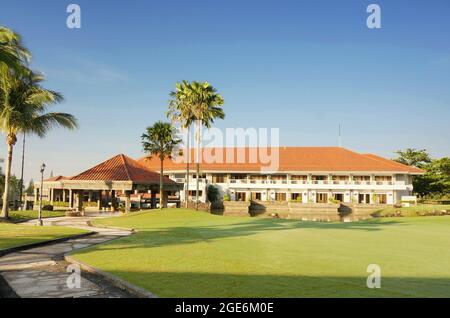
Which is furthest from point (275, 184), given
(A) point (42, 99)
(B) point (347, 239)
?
(B) point (347, 239)

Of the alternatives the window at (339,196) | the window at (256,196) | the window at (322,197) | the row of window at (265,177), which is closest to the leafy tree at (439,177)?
the row of window at (265,177)

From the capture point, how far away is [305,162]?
65.1 meters

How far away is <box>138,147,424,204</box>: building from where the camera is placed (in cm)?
6091

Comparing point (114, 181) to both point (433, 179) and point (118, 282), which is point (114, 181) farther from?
point (433, 179)

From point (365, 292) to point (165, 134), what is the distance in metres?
34.0

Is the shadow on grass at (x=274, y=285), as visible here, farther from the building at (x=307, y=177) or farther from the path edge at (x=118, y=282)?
the building at (x=307, y=177)

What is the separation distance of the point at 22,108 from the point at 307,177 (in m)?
45.1

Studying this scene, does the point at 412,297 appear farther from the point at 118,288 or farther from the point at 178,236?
the point at 178,236

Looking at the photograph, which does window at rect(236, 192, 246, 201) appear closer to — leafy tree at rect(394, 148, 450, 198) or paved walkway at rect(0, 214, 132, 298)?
leafy tree at rect(394, 148, 450, 198)

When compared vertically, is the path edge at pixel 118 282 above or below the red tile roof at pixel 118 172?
below

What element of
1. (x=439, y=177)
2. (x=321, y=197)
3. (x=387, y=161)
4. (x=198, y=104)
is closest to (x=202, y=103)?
(x=198, y=104)

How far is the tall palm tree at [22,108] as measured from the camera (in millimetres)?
27578

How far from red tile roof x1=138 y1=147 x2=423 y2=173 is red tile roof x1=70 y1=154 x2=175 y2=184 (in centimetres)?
1995

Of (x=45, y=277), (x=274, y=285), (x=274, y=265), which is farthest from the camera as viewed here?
(x=274, y=265)
